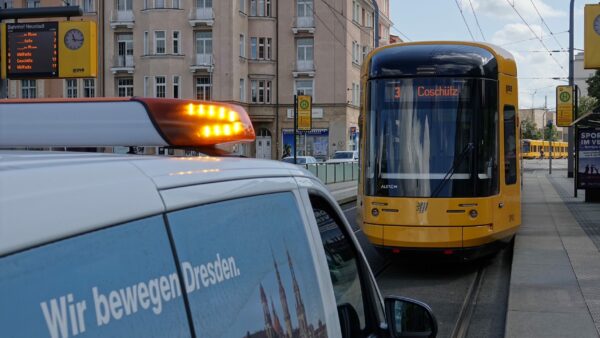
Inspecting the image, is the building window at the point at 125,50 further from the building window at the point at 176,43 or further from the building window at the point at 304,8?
the building window at the point at 304,8

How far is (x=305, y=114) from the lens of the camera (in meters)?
33.3

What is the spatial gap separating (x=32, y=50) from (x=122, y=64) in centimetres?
3872

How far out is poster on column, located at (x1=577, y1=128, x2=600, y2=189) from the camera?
23453mm

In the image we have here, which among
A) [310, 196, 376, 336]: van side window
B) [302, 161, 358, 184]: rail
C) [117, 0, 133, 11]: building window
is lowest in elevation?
[302, 161, 358, 184]: rail

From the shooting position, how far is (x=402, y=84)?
1121cm

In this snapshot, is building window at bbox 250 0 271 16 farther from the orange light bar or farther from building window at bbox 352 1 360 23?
the orange light bar

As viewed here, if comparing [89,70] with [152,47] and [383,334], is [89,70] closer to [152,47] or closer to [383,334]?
[383,334]

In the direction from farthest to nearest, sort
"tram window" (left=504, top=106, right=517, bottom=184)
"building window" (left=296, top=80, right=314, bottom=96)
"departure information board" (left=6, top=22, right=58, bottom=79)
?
"building window" (left=296, top=80, right=314, bottom=96) < "departure information board" (left=6, top=22, right=58, bottom=79) < "tram window" (left=504, top=106, right=517, bottom=184)

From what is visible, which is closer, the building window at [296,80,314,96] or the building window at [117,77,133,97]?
the building window at [117,77,133,97]

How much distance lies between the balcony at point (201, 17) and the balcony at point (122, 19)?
433 centimetres

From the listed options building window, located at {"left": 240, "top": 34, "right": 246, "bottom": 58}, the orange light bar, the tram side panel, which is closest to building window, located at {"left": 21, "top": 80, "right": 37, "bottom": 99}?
building window, located at {"left": 240, "top": 34, "right": 246, "bottom": 58}

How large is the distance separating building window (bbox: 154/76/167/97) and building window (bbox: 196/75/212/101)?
2.32 metres

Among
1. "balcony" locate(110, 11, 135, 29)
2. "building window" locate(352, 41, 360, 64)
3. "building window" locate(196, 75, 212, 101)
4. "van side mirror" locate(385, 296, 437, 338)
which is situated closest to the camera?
"van side mirror" locate(385, 296, 437, 338)

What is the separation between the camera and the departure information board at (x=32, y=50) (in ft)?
56.3
